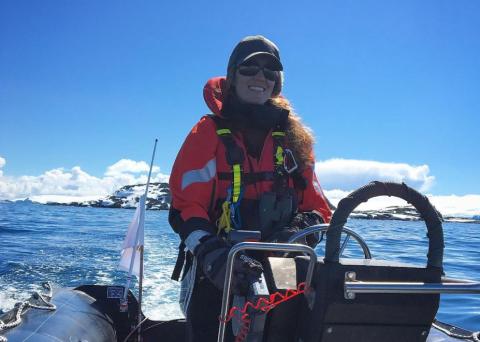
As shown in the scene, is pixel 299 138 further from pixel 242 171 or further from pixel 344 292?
pixel 344 292

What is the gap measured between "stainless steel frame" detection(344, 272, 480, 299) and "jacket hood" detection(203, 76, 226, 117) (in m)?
1.75

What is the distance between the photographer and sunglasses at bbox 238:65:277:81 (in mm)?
2936

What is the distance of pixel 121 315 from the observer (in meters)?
3.97

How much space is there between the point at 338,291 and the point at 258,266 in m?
0.42

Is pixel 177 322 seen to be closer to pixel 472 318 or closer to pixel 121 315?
pixel 121 315

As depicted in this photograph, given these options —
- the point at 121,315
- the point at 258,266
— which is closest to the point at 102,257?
the point at 121,315

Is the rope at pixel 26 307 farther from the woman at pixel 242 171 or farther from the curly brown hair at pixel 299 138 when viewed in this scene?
the curly brown hair at pixel 299 138

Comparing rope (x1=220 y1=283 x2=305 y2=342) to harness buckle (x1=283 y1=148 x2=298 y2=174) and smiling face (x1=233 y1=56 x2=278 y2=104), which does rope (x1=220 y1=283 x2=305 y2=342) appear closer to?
harness buckle (x1=283 y1=148 x2=298 y2=174)

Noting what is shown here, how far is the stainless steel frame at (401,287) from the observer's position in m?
1.50

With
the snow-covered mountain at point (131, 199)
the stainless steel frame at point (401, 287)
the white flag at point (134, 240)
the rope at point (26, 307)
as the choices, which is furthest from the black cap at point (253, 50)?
Answer: the snow-covered mountain at point (131, 199)

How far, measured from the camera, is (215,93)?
124 inches

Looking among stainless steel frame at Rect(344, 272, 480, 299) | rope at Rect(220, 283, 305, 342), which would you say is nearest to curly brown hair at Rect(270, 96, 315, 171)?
rope at Rect(220, 283, 305, 342)

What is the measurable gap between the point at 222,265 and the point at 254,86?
5.01 ft

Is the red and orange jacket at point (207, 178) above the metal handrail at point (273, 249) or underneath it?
above
